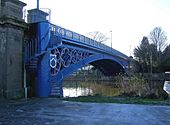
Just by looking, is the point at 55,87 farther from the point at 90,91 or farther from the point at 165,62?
the point at 165,62

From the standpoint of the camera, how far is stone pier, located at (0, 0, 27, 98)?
622 inches

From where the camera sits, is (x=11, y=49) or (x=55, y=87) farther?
(x=55, y=87)

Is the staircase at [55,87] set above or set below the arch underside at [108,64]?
below

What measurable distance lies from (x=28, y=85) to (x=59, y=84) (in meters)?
2.78

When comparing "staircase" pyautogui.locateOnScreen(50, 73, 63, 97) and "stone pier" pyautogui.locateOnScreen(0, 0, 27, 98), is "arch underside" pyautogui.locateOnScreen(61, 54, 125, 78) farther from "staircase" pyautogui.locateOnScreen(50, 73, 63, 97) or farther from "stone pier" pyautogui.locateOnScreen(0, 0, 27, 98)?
"stone pier" pyautogui.locateOnScreen(0, 0, 27, 98)

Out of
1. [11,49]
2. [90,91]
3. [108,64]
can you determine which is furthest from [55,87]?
[108,64]

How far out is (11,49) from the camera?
16234 millimetres

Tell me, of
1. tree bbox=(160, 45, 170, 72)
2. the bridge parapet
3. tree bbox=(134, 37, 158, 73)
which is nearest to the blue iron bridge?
the bridge parapet

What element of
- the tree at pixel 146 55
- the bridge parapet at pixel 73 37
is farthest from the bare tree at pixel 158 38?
the bridge parapet at pixel 73 37

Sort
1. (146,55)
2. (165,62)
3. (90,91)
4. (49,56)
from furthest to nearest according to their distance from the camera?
(146,55) < (165,62) < (90,91) < (49,56)

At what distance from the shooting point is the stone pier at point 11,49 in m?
15.8

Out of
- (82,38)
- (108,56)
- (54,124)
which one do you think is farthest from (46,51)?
(108,56)

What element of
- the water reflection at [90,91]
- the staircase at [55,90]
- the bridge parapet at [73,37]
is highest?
the bridge parapet at [73,37]

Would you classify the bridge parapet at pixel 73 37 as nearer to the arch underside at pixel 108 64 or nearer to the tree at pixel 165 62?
the arch underside at pixel 108 64
